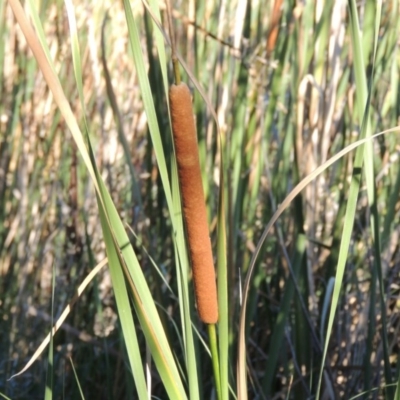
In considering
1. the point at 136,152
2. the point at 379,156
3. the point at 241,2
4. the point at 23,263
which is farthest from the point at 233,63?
the point at 23,263

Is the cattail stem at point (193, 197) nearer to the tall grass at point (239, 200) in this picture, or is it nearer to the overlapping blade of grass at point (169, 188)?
the overlapping blade of grass at point (169, 188)

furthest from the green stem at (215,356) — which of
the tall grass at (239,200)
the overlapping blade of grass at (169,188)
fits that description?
the tall grass at (239,200)

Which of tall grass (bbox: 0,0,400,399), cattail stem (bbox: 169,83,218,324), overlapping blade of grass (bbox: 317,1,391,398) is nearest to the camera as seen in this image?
cattail stem (bbox: 169,83,218,324)

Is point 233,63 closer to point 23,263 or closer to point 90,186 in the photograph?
point 90,186

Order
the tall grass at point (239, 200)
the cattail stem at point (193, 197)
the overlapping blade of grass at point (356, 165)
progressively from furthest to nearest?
1. the tall grass at point (239, 200)
2. the overlapping blade of grass at point (356, 165)
3. the cattail stem at point (193, 197)

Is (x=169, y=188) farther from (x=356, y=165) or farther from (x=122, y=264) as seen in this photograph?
(x=356, y=165)

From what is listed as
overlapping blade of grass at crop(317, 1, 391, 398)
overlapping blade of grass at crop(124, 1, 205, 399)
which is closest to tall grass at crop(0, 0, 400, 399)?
overlapping blade of grass at crop(317, 1, 391, 398)

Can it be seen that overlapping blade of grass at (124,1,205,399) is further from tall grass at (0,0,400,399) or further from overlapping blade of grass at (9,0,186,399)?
tall grass at (0,0,400,399)
